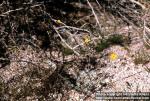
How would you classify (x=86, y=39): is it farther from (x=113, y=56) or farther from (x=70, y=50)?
(x=113, y=56)

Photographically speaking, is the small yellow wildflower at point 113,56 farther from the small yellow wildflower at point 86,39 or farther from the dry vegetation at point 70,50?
the small yellow wildflower at point 86,39

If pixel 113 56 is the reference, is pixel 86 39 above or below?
above

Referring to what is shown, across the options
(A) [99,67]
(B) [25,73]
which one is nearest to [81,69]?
(A) [99,67]

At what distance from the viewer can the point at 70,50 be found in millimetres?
4176

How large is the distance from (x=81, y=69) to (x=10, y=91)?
740 millimetres

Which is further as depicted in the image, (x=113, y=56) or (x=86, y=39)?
(x=86, y=39)

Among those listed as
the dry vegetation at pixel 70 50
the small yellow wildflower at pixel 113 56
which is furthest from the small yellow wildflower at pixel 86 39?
the small yellow wildflower at pixel 113 56

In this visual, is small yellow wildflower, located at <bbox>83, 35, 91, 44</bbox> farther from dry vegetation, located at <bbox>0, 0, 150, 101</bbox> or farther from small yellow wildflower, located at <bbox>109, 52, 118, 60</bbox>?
small yellow wildflower, located at <bbox>109, 52, 118, 60</bbox>

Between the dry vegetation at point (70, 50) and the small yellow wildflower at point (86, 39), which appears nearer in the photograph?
the dry vegetation at point (70, 50)

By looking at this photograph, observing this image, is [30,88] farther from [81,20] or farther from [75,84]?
[81,20]

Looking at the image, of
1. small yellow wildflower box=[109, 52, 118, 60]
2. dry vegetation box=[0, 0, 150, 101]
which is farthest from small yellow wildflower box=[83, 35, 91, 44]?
small yellow wildflower box=[109, 52, 118, 60]

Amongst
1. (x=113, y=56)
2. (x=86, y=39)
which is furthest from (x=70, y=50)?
(x=113, y=56)

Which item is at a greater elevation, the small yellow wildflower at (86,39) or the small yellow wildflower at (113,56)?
the small yellow wildflower at (86,39)

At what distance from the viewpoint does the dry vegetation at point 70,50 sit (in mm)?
3768
